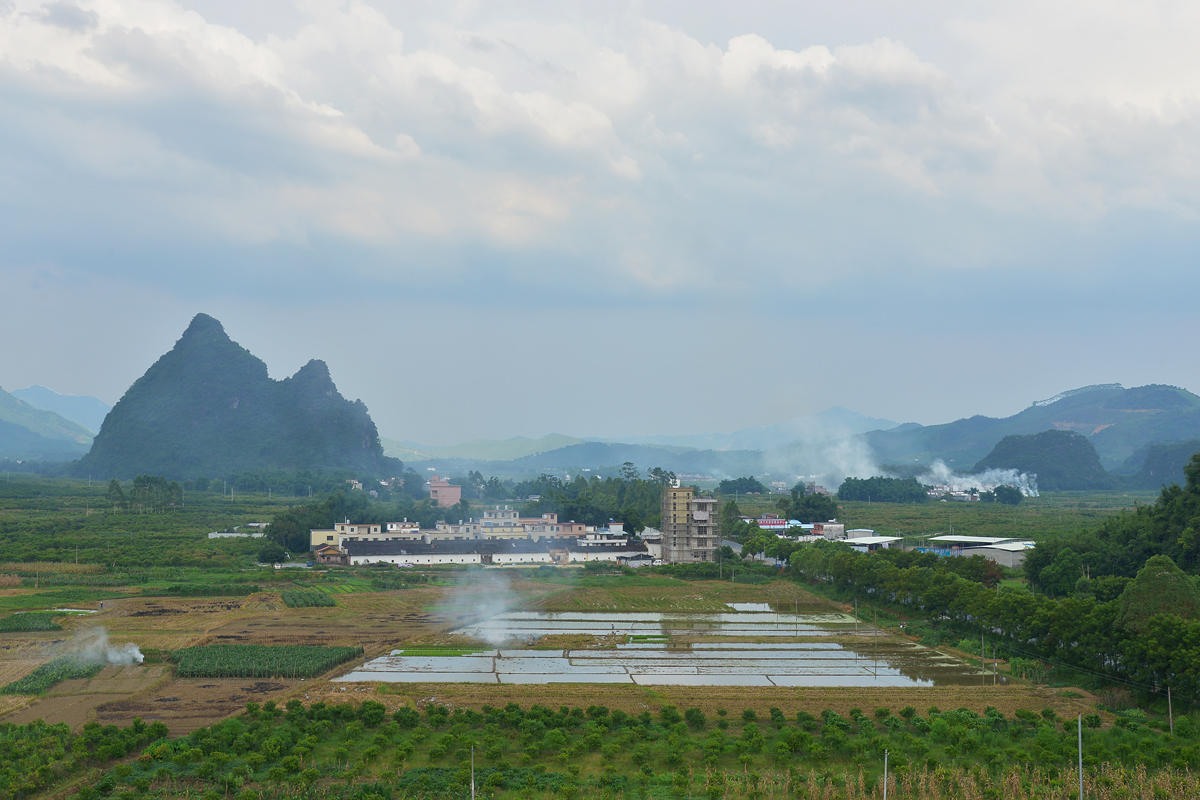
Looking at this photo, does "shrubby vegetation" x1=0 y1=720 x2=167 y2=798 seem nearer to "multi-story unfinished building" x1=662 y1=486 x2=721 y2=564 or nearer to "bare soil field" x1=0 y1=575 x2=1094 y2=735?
"bare soil field" x1=0 y1=575 x2=1094 y2=735

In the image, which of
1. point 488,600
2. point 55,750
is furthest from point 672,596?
point 55,750

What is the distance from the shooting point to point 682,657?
27.7 meters

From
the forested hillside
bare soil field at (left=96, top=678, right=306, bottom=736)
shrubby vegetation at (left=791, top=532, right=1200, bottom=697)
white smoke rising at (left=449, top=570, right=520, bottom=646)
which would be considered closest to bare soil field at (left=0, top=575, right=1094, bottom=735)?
bare soil field at (left=96, top=678, right=306, bottom=736)

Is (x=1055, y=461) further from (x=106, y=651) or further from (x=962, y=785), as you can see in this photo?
(x=106, y=651)

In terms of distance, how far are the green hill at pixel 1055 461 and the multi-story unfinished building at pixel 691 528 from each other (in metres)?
96.1

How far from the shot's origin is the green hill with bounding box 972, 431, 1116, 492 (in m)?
132

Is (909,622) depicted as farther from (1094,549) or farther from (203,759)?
(203,759)

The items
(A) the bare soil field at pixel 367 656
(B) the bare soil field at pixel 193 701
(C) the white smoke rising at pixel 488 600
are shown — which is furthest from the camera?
(C) the white smoke rising at pixel 488 600

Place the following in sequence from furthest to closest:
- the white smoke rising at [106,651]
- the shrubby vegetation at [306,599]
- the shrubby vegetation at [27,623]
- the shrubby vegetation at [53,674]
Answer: the shrubby vegetation at [306,599] < the shrubby vegetation at [27,623] < the white smoke rising at [106,651] < the shrubby vegetation at [53,674]

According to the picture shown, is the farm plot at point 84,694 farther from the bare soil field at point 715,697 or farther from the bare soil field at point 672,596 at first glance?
the bare soil field at point 672,596

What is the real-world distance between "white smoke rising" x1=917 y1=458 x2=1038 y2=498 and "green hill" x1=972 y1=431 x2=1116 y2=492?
2.40 metres

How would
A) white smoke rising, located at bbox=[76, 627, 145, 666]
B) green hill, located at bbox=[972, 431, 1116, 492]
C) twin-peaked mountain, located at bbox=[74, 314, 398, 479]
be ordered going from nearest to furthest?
1. white smoke rising, located at bbox=[76, 627, 145, 666]
2. twin-peaked mountain, located at bbox=[74, 314, 398, 479]
3. green hill, located at bbox=[972, 431, 1116, 492]

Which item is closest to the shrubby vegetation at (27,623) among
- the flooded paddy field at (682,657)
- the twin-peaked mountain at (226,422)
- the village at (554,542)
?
the flooded paddy field at (682,657)

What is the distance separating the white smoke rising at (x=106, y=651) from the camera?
84.8 feet
